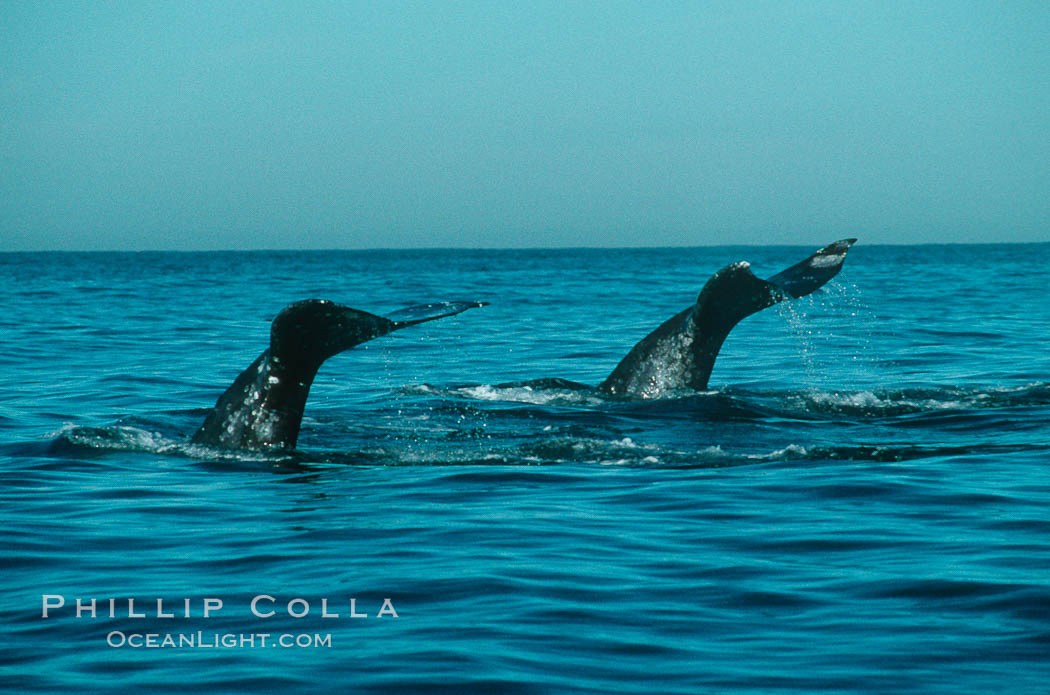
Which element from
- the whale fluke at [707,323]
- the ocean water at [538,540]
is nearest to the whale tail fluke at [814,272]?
the whale fluke at [707,323]

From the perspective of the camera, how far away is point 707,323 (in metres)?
11.9

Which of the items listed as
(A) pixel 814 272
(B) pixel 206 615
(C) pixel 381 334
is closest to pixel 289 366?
(C) pixel 381 334

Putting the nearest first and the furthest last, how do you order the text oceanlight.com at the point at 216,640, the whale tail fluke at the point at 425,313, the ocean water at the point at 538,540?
the ocean water at the point at 538,540, the text oceanlight.com at the point at 216,640, the whale tail fluke at the point at 425,313

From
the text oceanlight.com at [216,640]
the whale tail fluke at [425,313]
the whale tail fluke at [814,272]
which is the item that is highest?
the whale tail fluke at [814,272]

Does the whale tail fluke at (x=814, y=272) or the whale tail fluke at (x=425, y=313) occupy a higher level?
the whale tail fluke at (x=814, y=272)

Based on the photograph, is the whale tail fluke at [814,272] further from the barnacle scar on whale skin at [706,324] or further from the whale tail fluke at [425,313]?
the whale tail fluke at [425,313]

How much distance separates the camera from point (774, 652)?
5.23 metres

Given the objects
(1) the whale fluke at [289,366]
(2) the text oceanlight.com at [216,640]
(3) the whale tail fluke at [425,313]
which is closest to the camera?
(2) the text oceanlight.com at [216,640]

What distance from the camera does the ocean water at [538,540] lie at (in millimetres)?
5141

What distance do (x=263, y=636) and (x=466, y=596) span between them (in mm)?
1013

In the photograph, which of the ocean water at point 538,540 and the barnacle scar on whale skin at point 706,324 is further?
the barnacle scar on whale skin at point 706,324

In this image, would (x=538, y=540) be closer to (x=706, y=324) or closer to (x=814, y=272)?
(x=706, y=324)

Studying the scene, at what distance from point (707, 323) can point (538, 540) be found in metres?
4.97

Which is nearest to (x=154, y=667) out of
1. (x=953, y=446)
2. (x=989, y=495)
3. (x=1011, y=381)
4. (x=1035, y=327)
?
(x=989, y=495)
